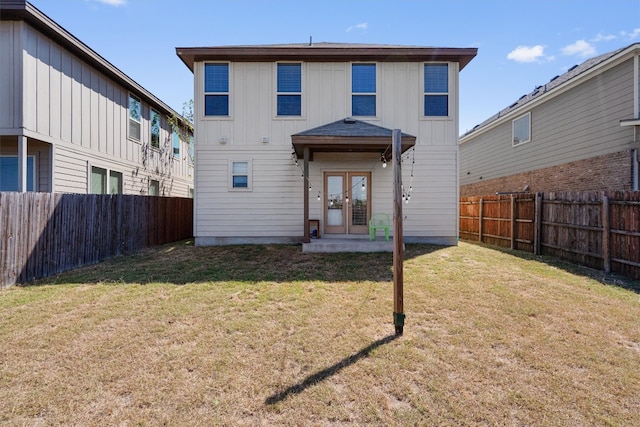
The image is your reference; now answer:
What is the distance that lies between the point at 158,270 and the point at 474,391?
6123 millimetres

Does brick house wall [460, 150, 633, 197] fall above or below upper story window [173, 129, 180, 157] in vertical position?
below

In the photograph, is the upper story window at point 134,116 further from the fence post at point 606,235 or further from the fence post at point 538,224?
the fence post at point 606,235

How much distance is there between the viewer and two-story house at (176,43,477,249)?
9547 millimetres

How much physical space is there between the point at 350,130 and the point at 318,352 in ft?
21.1

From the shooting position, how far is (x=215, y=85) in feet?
31.3

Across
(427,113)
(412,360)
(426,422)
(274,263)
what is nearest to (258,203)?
(274,263)

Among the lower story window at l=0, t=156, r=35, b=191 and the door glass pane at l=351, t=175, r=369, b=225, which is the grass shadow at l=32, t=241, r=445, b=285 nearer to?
the door glass pane at l=351, t=175, r=369, b=225

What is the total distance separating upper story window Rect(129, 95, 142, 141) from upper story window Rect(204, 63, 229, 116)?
13.7 ft

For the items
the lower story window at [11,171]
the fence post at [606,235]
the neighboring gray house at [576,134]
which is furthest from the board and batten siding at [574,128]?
the lower story window at [11,171]

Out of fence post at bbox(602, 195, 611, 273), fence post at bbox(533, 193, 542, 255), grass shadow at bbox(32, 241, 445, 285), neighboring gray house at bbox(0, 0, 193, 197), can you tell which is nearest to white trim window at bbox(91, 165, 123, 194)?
neighboring gray house at bbox(0, 0, 193, 197)

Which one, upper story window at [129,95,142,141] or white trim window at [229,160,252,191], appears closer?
white trim window at [229,160,252,191]

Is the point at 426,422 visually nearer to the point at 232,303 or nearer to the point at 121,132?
the point at 232,303

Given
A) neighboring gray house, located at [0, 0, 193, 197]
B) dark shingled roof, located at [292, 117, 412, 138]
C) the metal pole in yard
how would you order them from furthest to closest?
dark shingled roof, located at [292, 117, 412, 138] → neighboring gray house, located at [0, 0, 193, 197] → the metal pole in yard

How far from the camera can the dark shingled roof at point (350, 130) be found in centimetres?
795
